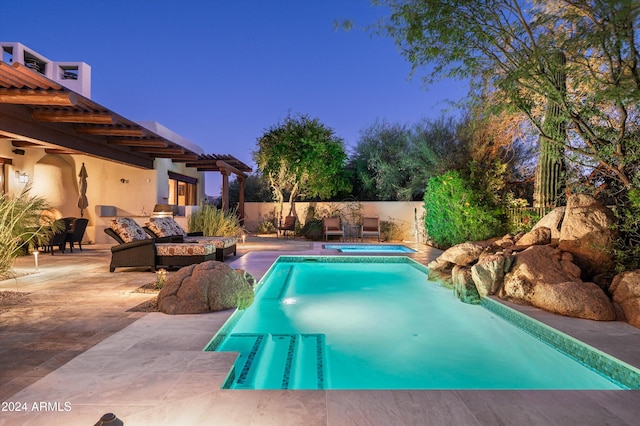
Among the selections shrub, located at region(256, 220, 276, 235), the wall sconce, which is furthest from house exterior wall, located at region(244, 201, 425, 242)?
the wall sconce

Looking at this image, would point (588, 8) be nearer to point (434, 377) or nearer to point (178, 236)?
point (434, 377)

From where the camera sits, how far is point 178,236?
799cm

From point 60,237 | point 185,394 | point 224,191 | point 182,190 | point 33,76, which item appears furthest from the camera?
point 182,190

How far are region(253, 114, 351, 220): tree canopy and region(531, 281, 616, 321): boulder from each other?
1079 centimetres

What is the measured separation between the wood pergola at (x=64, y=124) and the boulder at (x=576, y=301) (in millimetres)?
6754

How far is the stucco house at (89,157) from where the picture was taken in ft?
21.3

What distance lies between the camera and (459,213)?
31.4ft

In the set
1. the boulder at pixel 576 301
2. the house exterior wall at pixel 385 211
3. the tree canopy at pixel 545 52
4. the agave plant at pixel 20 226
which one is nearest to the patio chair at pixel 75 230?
the agave plant at pixel 20 226

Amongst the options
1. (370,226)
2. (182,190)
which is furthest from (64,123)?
(370,226)

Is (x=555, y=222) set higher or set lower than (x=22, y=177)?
lower

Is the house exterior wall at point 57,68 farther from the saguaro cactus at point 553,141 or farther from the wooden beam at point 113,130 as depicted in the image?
the saguaro cactus at point 553,141

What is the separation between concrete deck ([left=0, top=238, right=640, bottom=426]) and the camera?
1.99m

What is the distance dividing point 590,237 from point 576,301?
139cm

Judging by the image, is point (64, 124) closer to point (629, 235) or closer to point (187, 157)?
point (187, 157)
